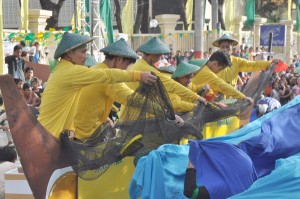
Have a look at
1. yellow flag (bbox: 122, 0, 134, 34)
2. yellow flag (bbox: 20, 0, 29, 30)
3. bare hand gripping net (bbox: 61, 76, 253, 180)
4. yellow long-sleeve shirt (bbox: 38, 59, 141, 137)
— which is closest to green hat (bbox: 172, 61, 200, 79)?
bare hand gripping net (bbox: 61, 76, 253, 180)

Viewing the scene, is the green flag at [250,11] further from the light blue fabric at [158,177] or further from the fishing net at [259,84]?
the light blue fabric at [158,177]

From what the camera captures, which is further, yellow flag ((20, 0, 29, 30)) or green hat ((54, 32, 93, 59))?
yellow flag ((20, 0, 29, 30))

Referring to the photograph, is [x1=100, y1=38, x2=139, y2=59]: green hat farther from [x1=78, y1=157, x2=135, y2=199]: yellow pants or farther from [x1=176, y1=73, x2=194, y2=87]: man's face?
[x1=176, y1=73, x2=194, y2=87]: man's face

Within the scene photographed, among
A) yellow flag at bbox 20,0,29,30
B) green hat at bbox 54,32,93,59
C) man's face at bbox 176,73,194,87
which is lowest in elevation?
man's face at bbox 176,73,194,87

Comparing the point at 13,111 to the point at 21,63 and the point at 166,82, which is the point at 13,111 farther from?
the point at 21,63

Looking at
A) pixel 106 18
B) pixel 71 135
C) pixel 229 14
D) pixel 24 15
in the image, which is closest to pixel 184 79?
pixel 71 135

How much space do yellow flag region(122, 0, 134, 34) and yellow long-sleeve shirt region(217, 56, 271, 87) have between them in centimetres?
1443

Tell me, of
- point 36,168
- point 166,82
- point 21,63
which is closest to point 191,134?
point 166,82

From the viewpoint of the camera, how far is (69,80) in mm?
6598

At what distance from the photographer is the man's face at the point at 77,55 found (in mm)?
6879

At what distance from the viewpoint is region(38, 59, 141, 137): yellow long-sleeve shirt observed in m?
6.50

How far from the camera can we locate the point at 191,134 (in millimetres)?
7988

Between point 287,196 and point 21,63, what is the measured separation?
10.3 m

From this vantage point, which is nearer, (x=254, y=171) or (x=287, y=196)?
(x=287, y=196)
